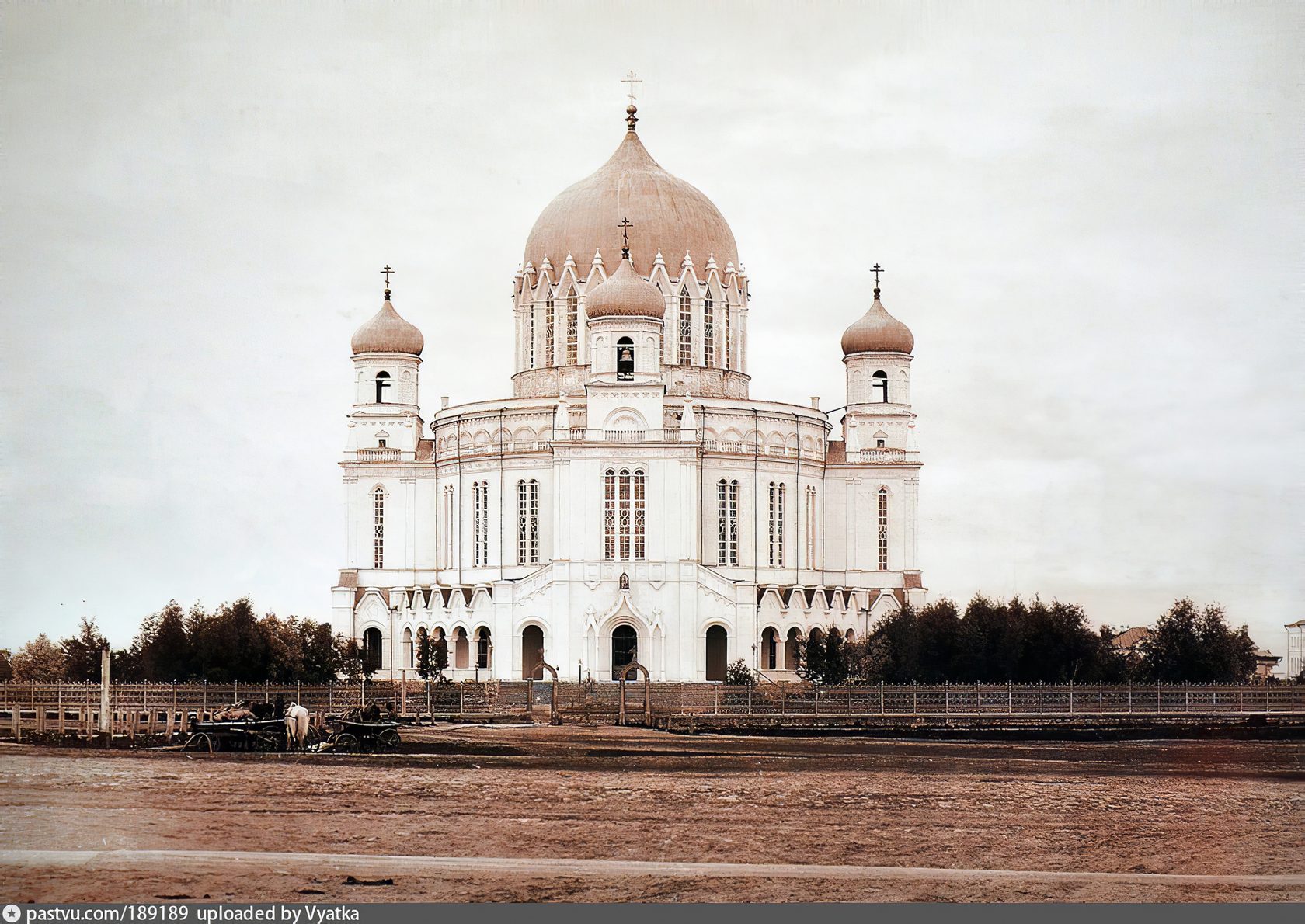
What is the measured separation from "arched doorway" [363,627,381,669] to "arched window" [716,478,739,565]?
1634cm

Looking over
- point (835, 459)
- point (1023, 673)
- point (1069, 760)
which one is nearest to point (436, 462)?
point (835, 459)

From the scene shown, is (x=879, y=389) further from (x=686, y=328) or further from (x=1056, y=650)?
(x=1056, y=650)

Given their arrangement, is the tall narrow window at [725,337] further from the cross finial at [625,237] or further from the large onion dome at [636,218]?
the cross finial at [625,237]

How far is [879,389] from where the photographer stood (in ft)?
304

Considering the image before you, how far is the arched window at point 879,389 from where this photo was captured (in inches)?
3652

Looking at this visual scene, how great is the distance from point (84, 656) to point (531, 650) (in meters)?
19.4

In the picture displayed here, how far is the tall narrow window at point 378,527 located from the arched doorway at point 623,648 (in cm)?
1579

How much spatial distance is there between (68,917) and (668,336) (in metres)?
66.7

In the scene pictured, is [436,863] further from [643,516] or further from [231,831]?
[643,516]

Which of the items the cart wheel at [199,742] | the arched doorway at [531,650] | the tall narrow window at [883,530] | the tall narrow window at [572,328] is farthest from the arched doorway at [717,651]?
the cart wheel at [199,742]

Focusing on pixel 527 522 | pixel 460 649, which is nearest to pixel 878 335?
pixel 527 522

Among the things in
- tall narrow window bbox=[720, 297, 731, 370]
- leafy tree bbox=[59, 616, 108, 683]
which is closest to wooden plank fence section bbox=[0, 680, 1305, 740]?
leafy tree bbox=[59, 616, 108, 683]

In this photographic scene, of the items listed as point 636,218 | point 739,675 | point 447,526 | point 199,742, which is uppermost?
point 636,218

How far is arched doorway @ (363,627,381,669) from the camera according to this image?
3519 inches
